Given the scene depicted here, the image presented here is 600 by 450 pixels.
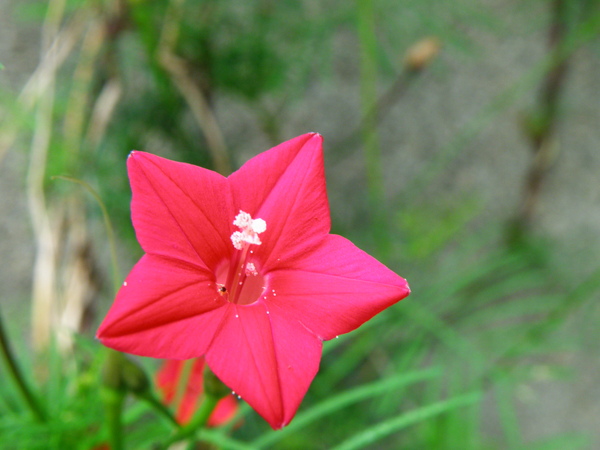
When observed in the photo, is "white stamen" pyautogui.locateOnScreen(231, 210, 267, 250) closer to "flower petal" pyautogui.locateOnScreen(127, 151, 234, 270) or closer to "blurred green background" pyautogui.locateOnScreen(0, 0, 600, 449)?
"flower petal" pyautogui.locateOnScreen(127, 151, 234, 270)

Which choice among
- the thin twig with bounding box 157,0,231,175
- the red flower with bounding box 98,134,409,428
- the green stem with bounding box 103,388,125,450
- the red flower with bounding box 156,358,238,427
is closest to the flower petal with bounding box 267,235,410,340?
the red flower with bounding box 98,134,409,428

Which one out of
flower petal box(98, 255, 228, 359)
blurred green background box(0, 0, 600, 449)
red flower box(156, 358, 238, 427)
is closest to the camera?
flower petal box(98, 255, 228, 359)

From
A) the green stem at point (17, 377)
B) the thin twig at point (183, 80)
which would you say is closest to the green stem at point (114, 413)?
the green stem at point (17, 377)

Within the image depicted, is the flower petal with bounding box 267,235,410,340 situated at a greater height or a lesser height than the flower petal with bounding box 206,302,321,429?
greater

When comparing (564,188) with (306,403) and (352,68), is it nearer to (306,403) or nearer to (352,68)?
(352,68)

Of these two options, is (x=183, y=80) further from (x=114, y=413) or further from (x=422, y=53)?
(x=114, y=413)

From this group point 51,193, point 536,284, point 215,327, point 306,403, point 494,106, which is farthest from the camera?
point 536,284

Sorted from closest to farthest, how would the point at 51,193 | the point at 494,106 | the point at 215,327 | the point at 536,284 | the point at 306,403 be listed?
the point at 215,327, the point at 51,193, the point at 306,403, the point at 494,106, the point at 536,284

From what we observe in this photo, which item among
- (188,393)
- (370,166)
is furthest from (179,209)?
(370,166)

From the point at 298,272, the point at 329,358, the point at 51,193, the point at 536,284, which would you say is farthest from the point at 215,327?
the point at 536,284
